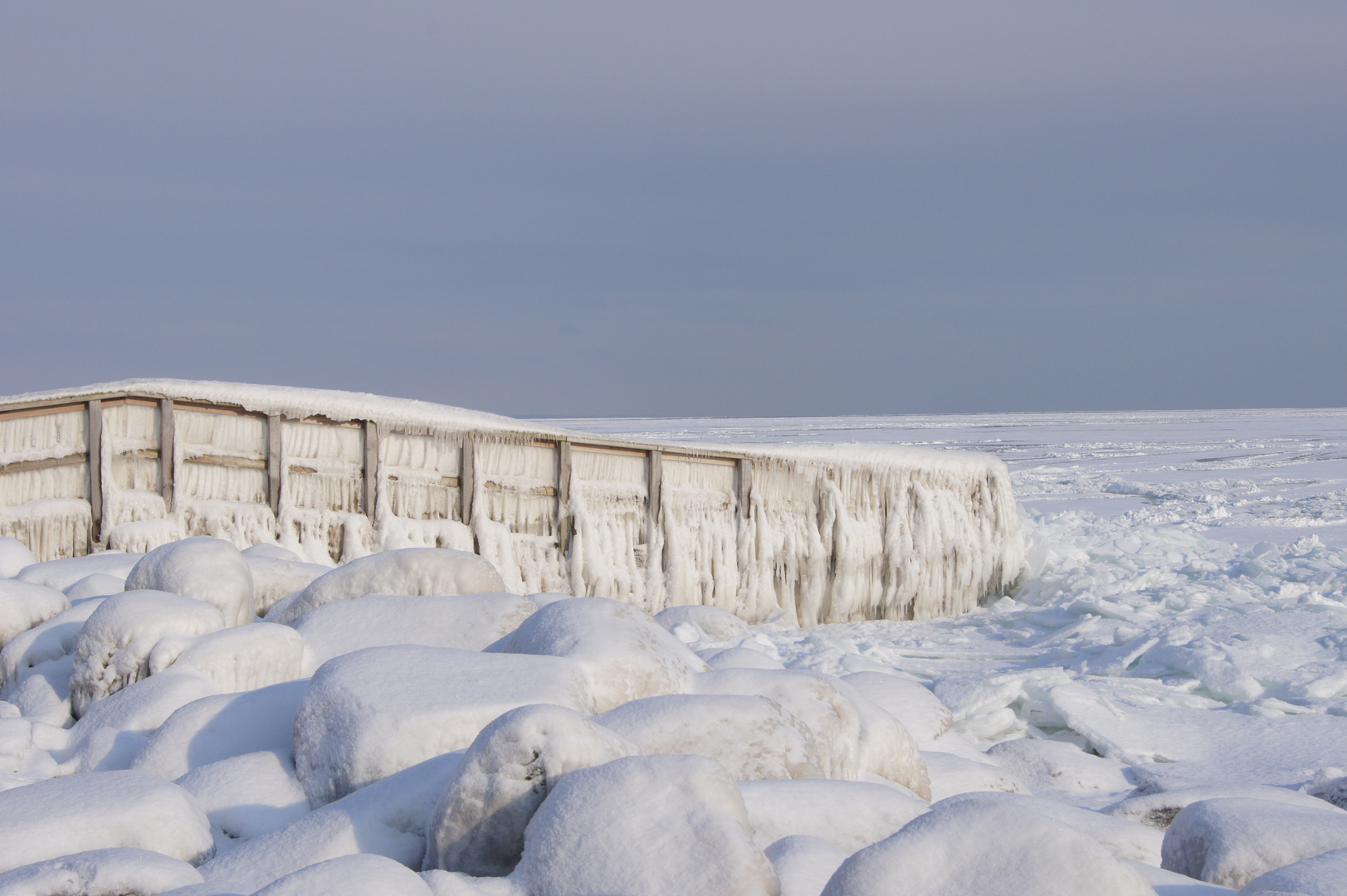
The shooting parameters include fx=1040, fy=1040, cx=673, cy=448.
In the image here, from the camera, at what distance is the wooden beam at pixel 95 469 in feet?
21.0

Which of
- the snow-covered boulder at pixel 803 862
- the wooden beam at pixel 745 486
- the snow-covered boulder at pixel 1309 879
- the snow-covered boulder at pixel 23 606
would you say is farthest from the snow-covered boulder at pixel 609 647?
the wooden beam at pixel 745 486

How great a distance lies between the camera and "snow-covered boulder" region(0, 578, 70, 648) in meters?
4.76

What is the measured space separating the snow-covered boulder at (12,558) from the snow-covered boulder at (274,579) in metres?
1.30

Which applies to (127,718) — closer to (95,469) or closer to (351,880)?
(351,880)

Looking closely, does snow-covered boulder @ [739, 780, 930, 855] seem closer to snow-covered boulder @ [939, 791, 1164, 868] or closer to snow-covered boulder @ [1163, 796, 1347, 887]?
snow-covered boulder @ [939, 791, 1164, 868]

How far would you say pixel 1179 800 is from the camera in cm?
386

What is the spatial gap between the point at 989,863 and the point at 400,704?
5.96 feet

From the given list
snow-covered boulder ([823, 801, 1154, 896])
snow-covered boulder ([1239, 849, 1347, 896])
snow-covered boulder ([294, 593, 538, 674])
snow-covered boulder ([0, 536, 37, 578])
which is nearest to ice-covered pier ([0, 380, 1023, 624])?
snow-covered boulder ([0, 536, 37, 578])

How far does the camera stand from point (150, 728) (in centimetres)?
382

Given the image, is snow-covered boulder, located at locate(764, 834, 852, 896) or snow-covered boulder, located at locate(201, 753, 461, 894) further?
snow-covered boulder, located at locate(201, 753, 461, 894)

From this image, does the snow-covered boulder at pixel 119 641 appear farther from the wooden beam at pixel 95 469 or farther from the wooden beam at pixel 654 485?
the wooden beam at pixel 654 485

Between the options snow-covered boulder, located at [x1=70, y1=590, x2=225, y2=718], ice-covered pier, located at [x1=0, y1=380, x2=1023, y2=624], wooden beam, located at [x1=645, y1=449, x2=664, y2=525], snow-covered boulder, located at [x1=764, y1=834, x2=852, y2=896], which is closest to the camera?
snow-covered boulder, located at [x1=764, y1=834, x2=852, y2=896]

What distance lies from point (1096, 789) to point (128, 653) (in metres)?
4.15

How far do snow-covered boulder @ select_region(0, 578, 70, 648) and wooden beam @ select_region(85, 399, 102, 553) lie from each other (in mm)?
1489
